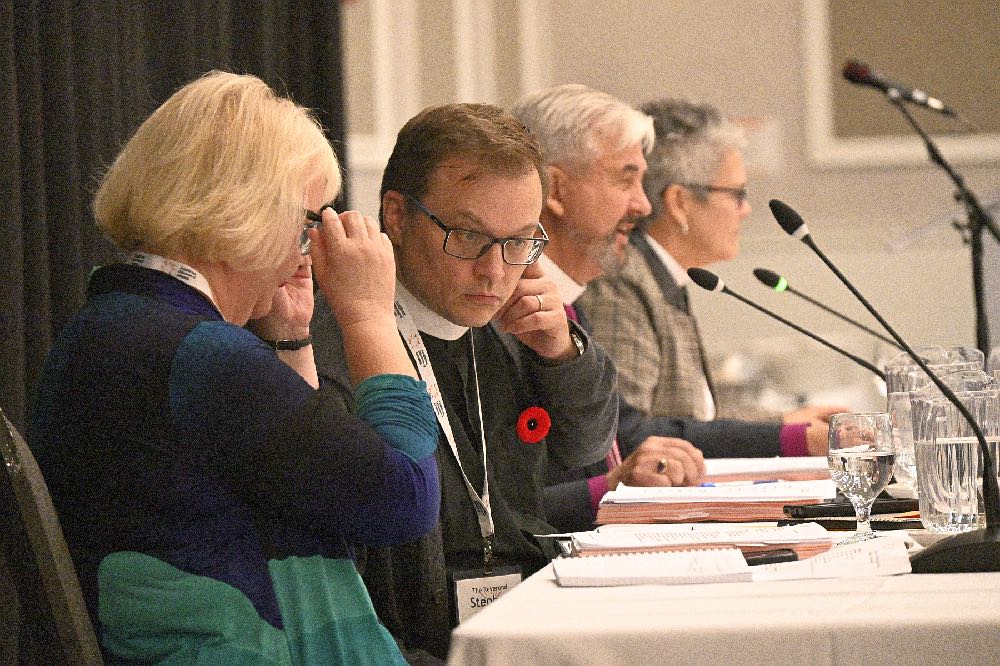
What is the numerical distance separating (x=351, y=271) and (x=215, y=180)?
0.68 feet

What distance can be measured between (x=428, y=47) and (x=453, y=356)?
11.5ft

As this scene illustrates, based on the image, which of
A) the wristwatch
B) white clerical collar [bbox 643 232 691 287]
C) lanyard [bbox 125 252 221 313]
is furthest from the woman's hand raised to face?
white clerical collar [bbox 643 232 691 287]

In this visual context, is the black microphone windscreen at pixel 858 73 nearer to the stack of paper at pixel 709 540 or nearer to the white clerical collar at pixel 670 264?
the stack of paper at pixel 709 540

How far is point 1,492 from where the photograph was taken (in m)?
1.24

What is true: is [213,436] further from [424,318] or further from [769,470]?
[769,470]

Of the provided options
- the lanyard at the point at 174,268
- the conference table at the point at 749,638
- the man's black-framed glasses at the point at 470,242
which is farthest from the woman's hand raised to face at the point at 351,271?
the conference table at the point at 749,638

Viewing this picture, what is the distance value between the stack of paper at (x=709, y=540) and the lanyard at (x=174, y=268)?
542mm

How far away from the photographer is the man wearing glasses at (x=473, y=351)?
181 centimetres

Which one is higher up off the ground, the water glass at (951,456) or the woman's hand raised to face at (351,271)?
the woman's hand raised to face at (351,271)

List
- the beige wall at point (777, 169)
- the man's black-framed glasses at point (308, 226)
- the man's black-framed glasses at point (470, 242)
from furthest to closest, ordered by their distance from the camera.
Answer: the beige wall at point (777, 169) → the man's black-framed glasses at point (470, 242) → the man's black-framed glasses at point (308, 226)

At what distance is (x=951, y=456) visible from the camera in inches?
62.1

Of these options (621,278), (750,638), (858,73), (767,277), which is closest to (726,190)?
(621,278)

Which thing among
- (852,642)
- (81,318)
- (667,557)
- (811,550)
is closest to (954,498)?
(811,550)

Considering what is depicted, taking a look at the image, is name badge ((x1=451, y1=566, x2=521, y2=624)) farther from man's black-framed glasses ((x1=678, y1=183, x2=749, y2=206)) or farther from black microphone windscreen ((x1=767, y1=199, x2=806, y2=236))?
man's black-framed glasses ((x1=678, y1=183, x2=749, y2=206))
